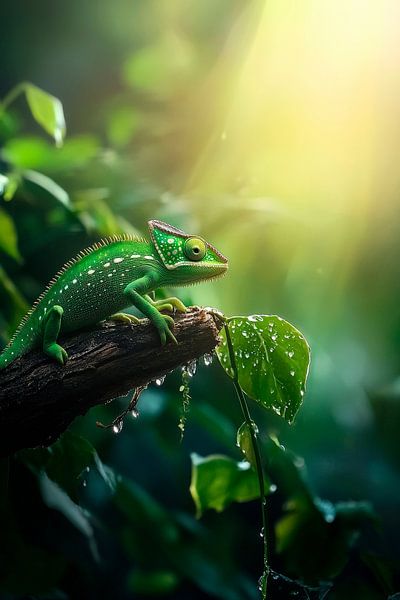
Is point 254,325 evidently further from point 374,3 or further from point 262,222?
point 374,3

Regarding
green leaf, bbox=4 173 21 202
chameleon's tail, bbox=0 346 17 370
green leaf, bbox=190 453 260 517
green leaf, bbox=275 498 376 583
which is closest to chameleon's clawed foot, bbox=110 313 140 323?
chameleon's tail, bbox=0 346 17 370

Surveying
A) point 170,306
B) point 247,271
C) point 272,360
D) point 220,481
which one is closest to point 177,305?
point 170,306

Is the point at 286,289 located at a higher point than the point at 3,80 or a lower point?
lower

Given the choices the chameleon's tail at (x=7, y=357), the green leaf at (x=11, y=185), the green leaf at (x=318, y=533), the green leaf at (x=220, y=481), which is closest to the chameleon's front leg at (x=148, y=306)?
the chameleon's tail at (x=7, y=357)

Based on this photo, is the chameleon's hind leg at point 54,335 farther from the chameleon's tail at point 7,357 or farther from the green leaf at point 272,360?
the green leaf at point 272,360

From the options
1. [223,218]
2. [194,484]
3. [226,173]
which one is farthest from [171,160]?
[194,484]
